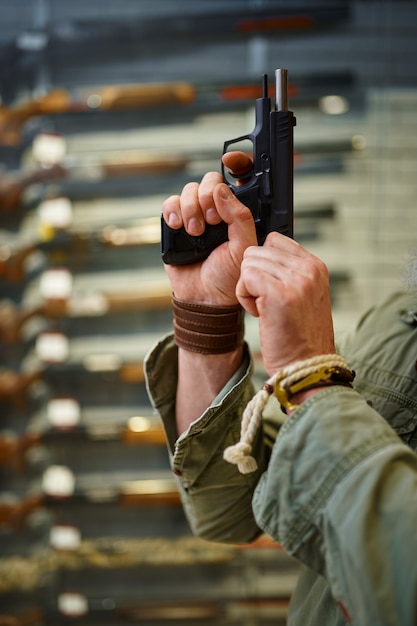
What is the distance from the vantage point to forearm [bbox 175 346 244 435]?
3.65 feet

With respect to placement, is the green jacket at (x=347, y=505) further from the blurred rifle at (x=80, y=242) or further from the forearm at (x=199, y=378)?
the blurred rifle at (x=80, y=242)

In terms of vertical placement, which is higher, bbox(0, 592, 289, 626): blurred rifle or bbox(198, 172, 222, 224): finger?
bbox(198, 172, 222, 224): finger

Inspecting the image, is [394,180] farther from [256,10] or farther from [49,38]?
[49,38]

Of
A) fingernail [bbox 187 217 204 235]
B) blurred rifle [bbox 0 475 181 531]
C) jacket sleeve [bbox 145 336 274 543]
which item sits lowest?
blurred rifle [bbox 0 475 181 531]

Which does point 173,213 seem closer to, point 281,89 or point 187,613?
point 281,89

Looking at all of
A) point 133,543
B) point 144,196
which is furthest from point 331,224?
point 133,543

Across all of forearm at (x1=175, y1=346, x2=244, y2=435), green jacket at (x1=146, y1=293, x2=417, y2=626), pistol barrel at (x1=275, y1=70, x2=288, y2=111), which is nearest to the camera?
green jacket at (x1=146, y1=293, x2=417, y2=626)

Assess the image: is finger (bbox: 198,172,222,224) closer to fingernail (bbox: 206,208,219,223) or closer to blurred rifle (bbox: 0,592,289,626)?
fingernail (bbox: 206,208,219,223)

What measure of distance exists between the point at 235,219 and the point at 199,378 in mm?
303

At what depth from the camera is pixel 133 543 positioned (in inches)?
104

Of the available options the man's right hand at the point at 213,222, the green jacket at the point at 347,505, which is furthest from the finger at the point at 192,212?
the green jacket at the point at 347,505

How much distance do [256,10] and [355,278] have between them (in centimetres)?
119

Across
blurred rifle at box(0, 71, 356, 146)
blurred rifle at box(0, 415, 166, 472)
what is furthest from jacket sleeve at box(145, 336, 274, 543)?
blurred rifle at box(0, 71, 356, 146)

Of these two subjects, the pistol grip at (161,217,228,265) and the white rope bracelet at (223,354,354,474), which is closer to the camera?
the white rope bracelet at (223,354,354,474)
